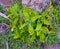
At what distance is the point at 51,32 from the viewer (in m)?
3.41

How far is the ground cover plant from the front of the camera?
11.0ft

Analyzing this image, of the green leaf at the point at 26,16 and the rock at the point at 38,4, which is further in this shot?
the rock at the point at 38,4

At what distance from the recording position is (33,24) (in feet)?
11.0

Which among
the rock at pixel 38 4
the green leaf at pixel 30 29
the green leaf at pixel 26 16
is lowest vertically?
the green leaf at pixel 30 29

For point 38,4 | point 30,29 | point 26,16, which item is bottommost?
point 30,29

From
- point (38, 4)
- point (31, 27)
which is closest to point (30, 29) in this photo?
point (31, 27)

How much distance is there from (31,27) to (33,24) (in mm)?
70

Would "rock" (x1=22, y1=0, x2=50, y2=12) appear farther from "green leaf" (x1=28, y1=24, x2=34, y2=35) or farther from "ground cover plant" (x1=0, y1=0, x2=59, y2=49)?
"green leaf" (x1=28, y1=24, x2=34, y2=35)

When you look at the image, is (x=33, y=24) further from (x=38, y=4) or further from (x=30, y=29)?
(x=38, y=4)

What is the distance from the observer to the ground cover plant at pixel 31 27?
3.35m

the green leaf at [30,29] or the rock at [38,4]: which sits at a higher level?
the rock at [38,4]

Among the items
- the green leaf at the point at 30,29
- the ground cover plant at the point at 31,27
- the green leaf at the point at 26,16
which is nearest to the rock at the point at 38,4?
the ground cover plant at the point at 31,27

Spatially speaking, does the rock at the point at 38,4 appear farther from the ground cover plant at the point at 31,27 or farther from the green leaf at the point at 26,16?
the green leaf at the point at 26,16

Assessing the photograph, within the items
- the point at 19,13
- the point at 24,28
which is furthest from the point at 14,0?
the point at 24,28
